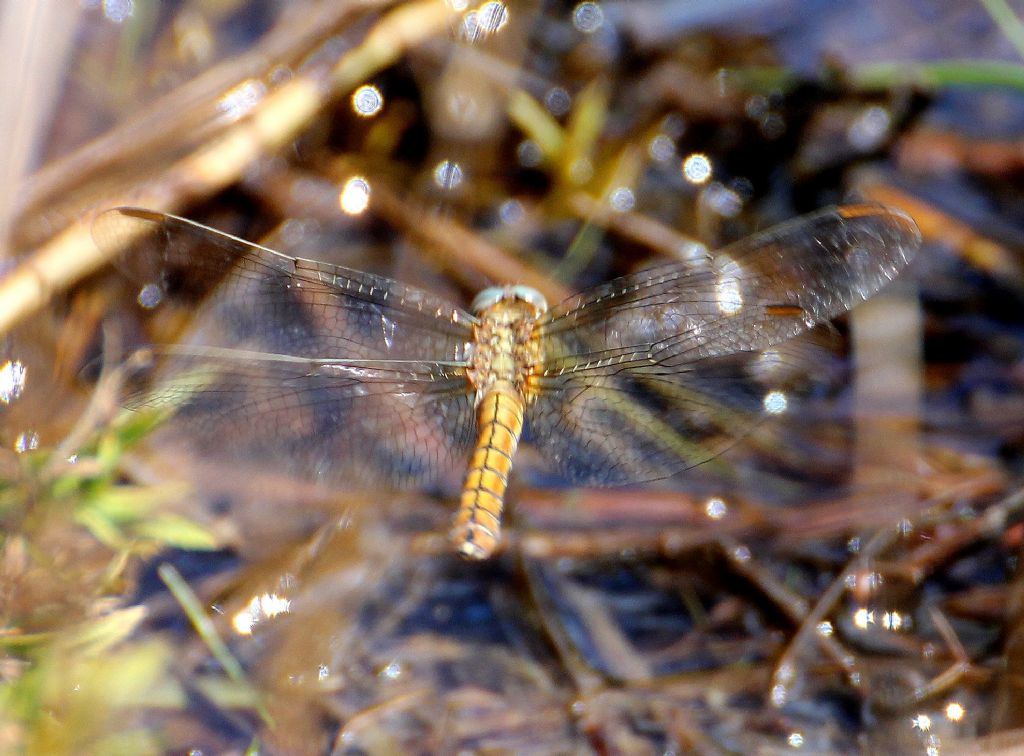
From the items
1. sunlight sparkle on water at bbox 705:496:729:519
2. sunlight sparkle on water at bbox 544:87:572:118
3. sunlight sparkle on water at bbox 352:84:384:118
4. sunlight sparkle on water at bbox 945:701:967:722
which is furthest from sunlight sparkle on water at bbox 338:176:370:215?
sunlight sparkle on water at bbox 945:701:967:722

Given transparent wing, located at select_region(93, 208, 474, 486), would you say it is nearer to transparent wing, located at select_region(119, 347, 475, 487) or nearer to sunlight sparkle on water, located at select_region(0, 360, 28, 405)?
transparent wing, located at select_region(119, 347, 475, 487)

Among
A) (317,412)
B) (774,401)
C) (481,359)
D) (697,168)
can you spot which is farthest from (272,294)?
(697,168)

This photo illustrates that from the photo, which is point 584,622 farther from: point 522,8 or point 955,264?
point 522,8

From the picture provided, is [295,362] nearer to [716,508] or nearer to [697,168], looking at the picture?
[716,508]

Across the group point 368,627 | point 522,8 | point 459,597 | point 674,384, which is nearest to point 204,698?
point 368,627

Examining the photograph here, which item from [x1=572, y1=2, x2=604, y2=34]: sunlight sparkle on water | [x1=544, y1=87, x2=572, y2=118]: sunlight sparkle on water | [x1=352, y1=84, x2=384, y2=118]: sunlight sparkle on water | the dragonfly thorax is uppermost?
[x1=572, y1=2, x2=604, y2=34]: sunlight sparkle on water

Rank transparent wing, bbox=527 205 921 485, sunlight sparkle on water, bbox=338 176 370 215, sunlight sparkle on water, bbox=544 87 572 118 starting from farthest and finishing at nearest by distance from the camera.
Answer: sunlight sparkle on water, bbox=544 87 572 118
sunlight sparkle on water, bbox=338 176 370 215
transparent wing, bbox=527 205 921 485

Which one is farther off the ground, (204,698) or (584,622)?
(584,622)
